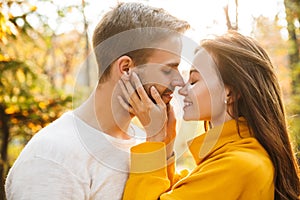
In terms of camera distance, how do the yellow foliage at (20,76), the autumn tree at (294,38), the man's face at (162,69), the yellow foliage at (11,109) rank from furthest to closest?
the yellow foliage at (11,109), the yellow foliage at (20,76), the autumn tree at (294,38), the man's face at (162,69)

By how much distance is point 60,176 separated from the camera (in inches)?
76.0

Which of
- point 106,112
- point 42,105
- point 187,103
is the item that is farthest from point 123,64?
point 42,105

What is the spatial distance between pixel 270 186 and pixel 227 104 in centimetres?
40

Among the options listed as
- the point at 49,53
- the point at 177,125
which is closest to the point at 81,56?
the point at 49,53

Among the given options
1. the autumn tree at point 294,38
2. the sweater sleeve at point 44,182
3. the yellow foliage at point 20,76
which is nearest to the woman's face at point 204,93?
the sweater sleeve at point 44,182

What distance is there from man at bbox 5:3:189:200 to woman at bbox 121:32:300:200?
0.22ft

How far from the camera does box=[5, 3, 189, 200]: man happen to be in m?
1.93

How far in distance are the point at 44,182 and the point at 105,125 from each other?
40 centimetres

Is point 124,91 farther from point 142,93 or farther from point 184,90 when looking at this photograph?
point 184,90

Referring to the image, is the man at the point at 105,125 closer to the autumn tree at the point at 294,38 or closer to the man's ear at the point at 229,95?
the man's ear at the point at 229,95

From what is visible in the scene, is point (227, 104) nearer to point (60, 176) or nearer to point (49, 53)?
point (60, 176)

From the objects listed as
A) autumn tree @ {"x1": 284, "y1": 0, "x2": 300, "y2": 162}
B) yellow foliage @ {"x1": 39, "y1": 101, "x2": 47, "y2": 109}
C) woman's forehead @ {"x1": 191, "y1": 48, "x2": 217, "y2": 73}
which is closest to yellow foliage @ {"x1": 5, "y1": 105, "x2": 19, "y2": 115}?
yellow foliage @ {"x1": 39, "y1": 101, "x2": 47, "y2": 109}

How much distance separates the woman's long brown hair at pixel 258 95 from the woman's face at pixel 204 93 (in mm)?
36

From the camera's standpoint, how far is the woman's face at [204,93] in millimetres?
2221
